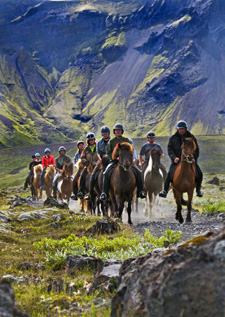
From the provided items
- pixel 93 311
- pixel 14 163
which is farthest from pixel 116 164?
pixel 14 163

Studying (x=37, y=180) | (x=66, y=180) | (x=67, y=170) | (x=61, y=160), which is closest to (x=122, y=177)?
(x=67, y=170)

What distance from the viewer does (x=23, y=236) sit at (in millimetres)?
13641

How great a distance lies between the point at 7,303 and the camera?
11.8 ft

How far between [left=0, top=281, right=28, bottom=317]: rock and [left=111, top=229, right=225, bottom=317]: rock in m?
1.05

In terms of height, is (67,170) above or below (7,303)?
below

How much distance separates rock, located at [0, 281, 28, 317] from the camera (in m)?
3.53

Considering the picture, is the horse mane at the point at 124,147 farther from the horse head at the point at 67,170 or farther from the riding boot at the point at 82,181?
the horse head at the point at 67,170

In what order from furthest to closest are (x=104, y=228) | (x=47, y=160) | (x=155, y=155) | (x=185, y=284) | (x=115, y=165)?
(x=47, y=160) → (x=155, y=155) → (x=115, y=165) → (x=104, y=228) → (x=185, y=284)

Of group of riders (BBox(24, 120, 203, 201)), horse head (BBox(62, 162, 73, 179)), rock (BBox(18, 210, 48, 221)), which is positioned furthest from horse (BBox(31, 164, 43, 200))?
rock (BBox(18, 210, 48, 221))

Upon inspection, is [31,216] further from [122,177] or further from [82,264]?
[82,264]

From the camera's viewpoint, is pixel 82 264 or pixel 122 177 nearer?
pixel 82 264

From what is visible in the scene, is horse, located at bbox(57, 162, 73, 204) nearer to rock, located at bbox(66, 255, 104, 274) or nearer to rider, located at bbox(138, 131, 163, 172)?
rider, located at bbox(138, 131, 163, 172)

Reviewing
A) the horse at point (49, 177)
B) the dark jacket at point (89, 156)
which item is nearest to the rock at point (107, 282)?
the dark jacket at point (89, 156)

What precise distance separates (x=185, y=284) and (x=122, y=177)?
13.5m
